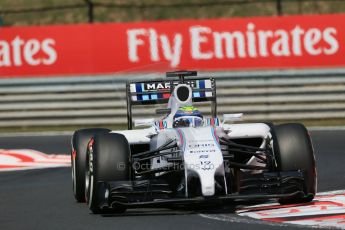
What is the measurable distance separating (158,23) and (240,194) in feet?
33.0

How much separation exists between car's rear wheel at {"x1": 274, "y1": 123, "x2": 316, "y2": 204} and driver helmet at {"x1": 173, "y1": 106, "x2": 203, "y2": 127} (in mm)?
880

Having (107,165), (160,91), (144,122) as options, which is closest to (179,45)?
(160,91)

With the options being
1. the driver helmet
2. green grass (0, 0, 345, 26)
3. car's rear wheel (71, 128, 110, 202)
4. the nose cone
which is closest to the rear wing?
car's rear wheel (71, 128, 110, 202)

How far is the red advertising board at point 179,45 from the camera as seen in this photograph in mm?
19391

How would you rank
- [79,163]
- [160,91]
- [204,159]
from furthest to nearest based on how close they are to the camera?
[160,91] → [79,163] → [204,159]

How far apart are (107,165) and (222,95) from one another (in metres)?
8.84

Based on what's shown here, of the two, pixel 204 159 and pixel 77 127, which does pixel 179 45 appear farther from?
pixel 204 159

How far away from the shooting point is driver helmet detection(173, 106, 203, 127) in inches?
439

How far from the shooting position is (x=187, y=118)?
11.2 metres

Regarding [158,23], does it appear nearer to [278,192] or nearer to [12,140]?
[12,140]

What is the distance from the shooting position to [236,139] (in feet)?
37.9

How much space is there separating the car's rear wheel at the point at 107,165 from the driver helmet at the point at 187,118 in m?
0.79

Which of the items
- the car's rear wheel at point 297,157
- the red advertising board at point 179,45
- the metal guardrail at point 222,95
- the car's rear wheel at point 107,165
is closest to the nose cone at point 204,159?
the car's rear wheel at point 107,165

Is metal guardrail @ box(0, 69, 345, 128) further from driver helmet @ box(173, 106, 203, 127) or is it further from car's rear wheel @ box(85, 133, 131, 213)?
car's rear wheel @ box(85, 133, 131, 213)
